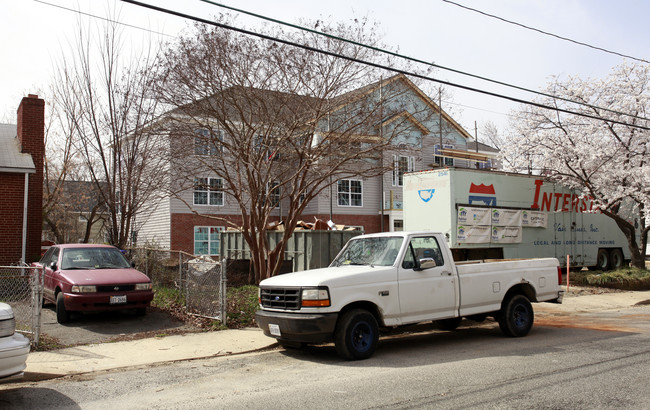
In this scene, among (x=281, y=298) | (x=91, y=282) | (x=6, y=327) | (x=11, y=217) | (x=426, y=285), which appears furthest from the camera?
(x=11, y=217)

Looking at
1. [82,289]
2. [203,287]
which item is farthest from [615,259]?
[82,289]

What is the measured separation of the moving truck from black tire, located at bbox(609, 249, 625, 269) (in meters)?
0.64

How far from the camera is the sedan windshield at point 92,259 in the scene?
12.0 m

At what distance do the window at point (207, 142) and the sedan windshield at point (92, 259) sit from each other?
3369 mm

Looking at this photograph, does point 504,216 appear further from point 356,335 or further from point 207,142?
point 356,335

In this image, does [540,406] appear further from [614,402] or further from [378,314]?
[378,314]

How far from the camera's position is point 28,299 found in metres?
9.45

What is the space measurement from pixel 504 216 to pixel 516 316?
27.0 feet

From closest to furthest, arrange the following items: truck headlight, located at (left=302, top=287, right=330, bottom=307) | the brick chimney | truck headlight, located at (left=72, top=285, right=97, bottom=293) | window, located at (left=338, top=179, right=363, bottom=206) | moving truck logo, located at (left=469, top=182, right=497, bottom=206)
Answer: truck headlight, located at (left=302, top=287, right=330, bottom=307), truck headlight, located at (left=72, top=285, right=97, bottom=293), moving truck logo, located at (left=469, top=182, right=497, bottom=206), the brick chimney, window, located at (left=338, top=179, right=363, bottom=206)

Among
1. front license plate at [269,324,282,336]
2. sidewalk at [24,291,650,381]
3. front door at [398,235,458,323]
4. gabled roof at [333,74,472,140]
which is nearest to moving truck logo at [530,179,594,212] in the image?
gabled roof at [333,74,472,140]

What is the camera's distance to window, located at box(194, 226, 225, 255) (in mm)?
28375

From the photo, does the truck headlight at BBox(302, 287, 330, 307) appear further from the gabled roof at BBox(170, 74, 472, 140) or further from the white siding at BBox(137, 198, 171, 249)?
the white siding at BBox(137, 198, 171, 249)

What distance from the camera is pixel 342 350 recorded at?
312 inches

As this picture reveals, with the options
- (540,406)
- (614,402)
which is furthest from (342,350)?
(614,402)
